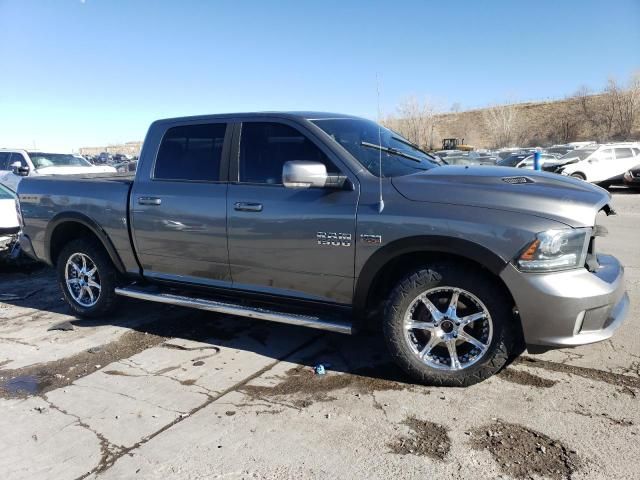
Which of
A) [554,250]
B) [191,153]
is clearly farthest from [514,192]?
[191,153]

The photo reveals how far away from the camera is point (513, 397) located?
3348 mm

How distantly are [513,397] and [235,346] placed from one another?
2.29 m

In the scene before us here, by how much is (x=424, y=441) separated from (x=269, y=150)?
244cm

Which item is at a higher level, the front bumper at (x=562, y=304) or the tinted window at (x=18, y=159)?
the tinted window at (x=18, y=159)

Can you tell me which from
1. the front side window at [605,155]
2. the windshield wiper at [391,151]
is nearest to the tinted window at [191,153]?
the windshield wiper at [391,151]

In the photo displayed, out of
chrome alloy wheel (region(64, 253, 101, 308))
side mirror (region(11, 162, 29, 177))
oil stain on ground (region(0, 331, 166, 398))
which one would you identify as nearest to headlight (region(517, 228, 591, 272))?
oil stain on ground (region(0, 331, 166, 398))

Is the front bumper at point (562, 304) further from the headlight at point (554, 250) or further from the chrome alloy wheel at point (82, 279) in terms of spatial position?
the chrome alloy wheel at point (82, 279)

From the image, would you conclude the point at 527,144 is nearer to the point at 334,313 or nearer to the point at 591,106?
the point at 591,106

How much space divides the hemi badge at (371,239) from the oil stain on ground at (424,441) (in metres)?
1.16

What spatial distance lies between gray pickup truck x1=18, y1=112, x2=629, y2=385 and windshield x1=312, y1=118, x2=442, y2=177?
0.7 inches

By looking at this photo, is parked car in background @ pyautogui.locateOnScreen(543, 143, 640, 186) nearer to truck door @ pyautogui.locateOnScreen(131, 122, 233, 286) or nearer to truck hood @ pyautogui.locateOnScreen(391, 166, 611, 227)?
truck hood @ pyautogui.locateOnScreen(391, 166, 611, 227)

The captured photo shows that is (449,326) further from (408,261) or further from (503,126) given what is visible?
(503,126)

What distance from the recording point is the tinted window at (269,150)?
13.1 ft

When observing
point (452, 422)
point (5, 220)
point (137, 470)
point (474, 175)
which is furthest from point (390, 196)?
point (5, 220)
